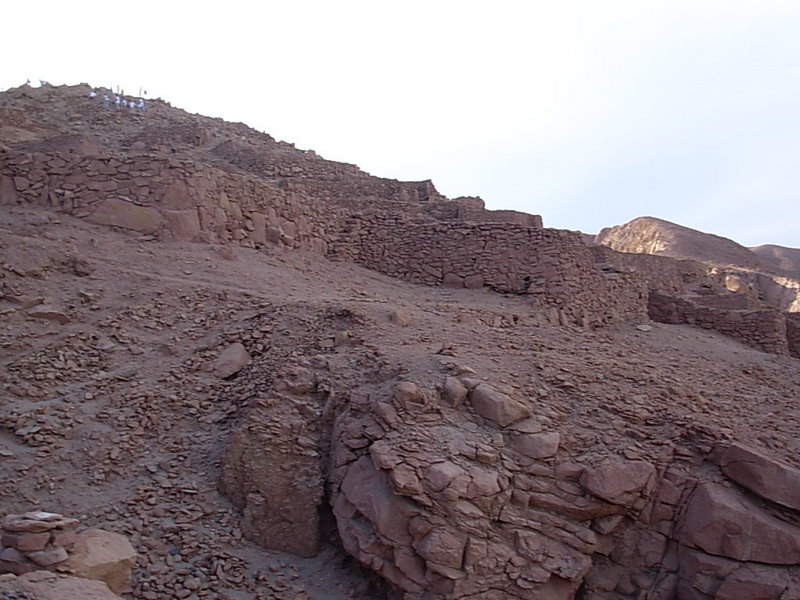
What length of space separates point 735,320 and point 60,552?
11098 millimetres

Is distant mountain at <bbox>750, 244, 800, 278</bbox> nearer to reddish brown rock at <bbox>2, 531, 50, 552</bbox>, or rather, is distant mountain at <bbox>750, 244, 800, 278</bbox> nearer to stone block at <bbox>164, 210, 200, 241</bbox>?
stone block at <bbox>164, 210, 200, 241</bbox>

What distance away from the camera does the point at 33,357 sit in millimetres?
6461

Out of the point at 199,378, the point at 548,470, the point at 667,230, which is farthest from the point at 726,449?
the point at 667,230

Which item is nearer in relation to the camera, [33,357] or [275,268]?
[33,357]

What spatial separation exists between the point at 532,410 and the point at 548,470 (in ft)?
1.74


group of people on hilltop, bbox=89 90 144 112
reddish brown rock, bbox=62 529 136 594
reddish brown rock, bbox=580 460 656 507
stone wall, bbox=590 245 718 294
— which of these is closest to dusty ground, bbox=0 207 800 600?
reddish brown rock, bbox=580 460 656 507

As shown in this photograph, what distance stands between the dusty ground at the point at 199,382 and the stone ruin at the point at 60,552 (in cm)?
46

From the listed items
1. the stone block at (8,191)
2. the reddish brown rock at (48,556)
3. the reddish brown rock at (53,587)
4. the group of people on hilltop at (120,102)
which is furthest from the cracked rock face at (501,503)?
the group of people on hilltop at (120,102)

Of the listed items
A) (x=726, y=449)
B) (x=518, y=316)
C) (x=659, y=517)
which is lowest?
(x=659, y=517)

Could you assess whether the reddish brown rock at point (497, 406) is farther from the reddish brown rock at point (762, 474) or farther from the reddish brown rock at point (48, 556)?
the reddish brown rock at point (48, 556)

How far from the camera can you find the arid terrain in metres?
4.84

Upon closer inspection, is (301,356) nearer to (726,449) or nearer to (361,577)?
(361,577)

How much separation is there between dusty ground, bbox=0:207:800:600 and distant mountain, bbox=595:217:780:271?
16.6 meters

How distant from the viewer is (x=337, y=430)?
218 inches
